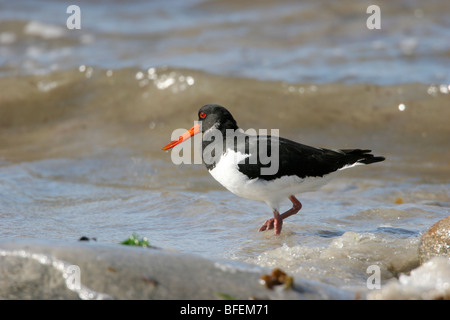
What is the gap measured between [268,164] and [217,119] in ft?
2.39

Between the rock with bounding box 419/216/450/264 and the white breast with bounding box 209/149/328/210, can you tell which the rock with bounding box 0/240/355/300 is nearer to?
the rock with bounding box 419/216/450/264

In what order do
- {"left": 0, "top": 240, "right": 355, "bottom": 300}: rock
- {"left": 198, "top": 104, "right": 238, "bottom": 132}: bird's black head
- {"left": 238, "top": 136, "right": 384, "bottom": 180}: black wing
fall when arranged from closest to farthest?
{"left": 0, "top": 240, "right": 355, "bottom": 300}: rock
{"left": 238, "top": 136, "right": 384, "bottom": 180}: black wing
{"left": 198, "top": 104, "right": 238, "bottom": 132}: bird's black head

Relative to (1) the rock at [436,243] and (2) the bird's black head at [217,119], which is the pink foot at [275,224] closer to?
(2) the bird's black head at [217,119]

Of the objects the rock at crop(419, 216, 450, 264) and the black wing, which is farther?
the black wing

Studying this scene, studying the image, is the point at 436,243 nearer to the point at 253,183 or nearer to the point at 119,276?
the point at 253,183

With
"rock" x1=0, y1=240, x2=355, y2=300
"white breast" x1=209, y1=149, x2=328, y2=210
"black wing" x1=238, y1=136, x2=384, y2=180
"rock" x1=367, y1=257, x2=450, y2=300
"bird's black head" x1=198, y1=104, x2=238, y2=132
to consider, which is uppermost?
"bird's black head" x1=198, y1=104, x2=238, y2=132

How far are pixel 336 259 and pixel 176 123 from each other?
511 centimetres

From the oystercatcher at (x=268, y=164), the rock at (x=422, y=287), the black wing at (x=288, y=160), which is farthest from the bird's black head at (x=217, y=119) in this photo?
the rock at (x=422, y=287)

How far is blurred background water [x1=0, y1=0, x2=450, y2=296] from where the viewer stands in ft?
16.8

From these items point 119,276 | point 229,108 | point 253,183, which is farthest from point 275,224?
point 229,108

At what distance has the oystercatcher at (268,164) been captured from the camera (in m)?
4.78

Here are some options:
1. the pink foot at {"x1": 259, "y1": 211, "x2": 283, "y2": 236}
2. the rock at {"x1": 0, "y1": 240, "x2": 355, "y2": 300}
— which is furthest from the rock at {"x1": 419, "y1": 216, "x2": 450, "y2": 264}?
the pink foot at {"x1": 259, "y1": 211, "x2": 283, "y2": 236}

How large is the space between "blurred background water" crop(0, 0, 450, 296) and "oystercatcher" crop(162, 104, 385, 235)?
0.39 metres
